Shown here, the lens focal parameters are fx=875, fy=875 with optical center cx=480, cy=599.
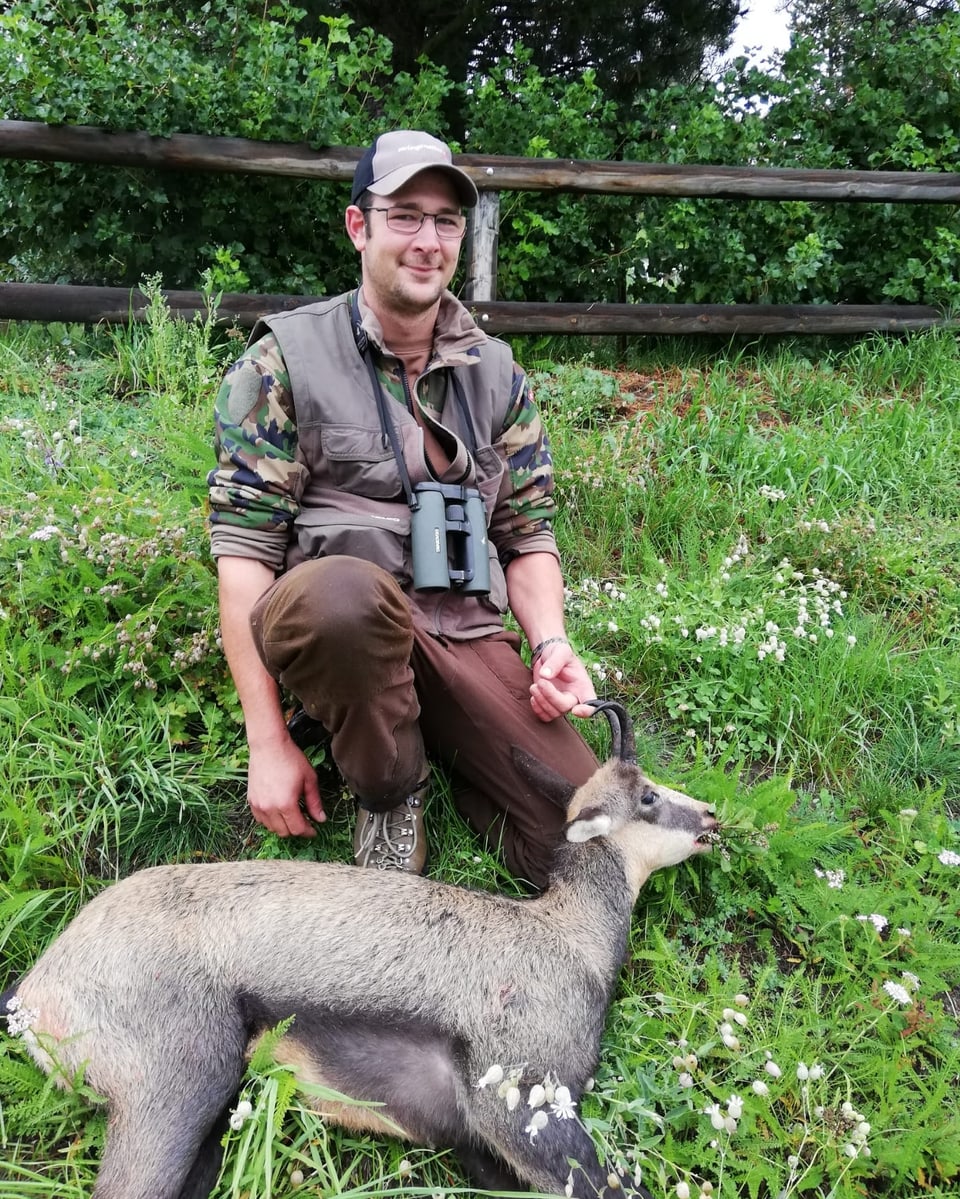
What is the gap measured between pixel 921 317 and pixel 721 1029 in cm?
601

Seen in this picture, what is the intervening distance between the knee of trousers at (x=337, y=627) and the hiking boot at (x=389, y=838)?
0.63 meters

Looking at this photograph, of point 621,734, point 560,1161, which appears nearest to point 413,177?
point 621,734

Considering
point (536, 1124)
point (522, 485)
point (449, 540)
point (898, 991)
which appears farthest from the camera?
point (522, 485)

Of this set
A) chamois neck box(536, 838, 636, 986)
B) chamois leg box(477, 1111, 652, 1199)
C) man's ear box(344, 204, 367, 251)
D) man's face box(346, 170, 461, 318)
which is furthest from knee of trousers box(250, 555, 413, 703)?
man's ear box(344, 204, 367, 251)

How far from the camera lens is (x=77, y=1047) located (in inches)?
93.0

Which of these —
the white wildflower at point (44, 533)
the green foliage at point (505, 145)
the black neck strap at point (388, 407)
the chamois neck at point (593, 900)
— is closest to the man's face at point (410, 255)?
the black neck strap at point (388, 407)

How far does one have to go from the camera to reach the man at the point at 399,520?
3045 millimetres

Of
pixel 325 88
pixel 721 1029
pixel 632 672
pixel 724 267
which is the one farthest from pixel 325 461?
pixel 724 267

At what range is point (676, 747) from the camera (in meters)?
3.77

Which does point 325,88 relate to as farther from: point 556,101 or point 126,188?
point 556,101

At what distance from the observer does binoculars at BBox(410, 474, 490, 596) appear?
3.15 metres

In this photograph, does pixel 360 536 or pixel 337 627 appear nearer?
pixel 337 627

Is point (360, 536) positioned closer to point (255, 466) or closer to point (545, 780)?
point (255, 466)

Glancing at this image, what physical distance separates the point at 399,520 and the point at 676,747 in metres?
1.57
